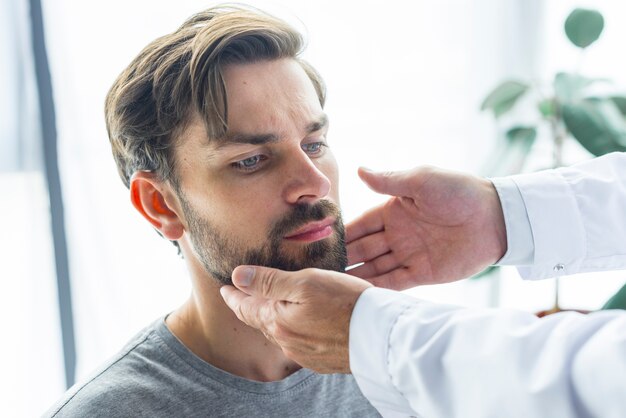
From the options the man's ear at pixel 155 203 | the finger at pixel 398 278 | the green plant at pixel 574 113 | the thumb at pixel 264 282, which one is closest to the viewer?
the thumb at pixel 264 282

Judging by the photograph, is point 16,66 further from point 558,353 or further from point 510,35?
point 510,35

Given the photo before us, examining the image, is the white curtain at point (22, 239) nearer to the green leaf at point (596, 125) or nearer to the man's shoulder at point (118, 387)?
the man's shoulder at point (118, 387)

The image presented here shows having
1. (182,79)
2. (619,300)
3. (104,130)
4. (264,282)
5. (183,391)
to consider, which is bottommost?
(619,300)

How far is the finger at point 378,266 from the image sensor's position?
5.10ft

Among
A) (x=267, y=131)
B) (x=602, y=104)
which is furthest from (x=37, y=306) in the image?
(x=602, y=104)

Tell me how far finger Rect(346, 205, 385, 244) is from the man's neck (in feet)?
1.12

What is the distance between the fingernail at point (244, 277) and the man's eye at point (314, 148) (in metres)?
0.32

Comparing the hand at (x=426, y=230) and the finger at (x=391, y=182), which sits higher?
the finger at (x=391, y=182)

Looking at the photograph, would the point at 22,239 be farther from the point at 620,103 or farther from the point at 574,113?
the point at 620,103

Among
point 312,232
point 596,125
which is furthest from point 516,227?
point 596,125

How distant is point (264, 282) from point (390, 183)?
0.49m

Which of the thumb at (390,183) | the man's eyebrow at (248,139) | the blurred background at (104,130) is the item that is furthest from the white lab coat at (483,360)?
the blurred background at (104,130)

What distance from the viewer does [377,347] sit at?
0.92 metres

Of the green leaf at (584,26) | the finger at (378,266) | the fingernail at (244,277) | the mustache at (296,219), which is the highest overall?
the green leaf at (584,26)
